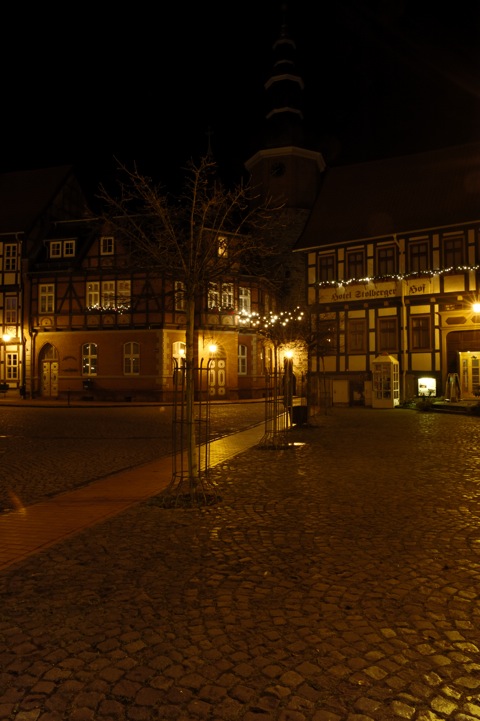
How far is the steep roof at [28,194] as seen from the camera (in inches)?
1574

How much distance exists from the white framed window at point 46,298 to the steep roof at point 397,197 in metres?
16.1

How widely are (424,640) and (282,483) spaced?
573 cm

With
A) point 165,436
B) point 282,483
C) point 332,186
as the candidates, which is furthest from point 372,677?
point 332,186

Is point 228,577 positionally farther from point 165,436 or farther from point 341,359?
point 341,359

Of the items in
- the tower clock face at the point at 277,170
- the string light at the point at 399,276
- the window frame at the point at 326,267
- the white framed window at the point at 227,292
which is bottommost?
the white framed window at the point at 227,292

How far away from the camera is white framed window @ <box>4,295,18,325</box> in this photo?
1575 inches

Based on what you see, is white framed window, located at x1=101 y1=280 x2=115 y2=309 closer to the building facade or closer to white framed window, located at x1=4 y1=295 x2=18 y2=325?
white framed window, located at x1=4 y1=295 x2=18 y2=325

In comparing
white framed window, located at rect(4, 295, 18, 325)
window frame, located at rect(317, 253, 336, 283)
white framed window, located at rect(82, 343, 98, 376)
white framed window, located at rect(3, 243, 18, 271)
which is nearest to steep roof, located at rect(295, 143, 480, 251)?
window frame, located at rect(317, 253, 336, 283)

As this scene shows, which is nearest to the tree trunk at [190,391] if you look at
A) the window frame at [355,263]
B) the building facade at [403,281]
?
the building facade at [403,281]

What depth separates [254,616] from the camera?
14.2ft

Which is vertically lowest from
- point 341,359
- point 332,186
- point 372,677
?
point 372,677

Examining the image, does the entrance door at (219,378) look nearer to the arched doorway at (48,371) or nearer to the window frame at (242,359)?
the window frame at (242,359)

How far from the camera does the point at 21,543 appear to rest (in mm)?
6180

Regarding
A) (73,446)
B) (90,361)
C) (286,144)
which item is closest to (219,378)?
(90,361)
